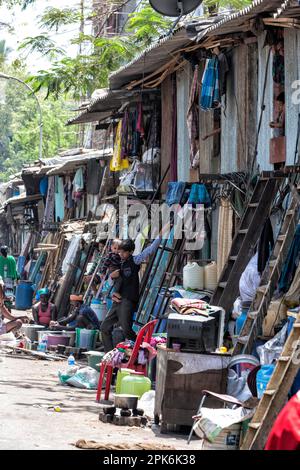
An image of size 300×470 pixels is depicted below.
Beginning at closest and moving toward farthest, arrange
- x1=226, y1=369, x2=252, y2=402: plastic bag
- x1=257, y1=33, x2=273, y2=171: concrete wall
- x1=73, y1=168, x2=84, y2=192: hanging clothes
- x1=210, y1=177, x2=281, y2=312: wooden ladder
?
1. x1=226, y1=369, x2=252, y2=402: plastic bag
2. x1=210, y1=177, x2=281, y2=312: wooden ladder
3. x1=257, y1=33, x2=273, y2=171: concrete wall
4. x1=73, y1=168, x2=84, y2=192: hanging clothes

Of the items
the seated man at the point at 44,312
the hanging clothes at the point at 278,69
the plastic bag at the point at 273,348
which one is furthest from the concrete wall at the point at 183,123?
the plastic bag at the point at 273,348

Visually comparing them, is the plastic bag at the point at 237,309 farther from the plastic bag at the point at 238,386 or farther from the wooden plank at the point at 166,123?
the wooden plank at the point at 166,123

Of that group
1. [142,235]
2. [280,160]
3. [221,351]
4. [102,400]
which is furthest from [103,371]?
[142,235]

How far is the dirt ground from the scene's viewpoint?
9.65 m

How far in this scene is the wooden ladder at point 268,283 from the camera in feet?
40.4

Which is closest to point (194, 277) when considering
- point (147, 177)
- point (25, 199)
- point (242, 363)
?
point (147, 177)

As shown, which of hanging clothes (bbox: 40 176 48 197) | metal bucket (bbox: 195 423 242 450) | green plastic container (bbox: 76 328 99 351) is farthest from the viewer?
hanging clothes (bbox: 40 176 48 197)

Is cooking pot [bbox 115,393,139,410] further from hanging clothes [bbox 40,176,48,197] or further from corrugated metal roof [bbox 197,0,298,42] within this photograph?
hanging clothes [bbox 40,176,48,197]

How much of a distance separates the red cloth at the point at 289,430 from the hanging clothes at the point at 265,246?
873cm

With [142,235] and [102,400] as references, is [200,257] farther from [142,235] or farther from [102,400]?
[102,400]

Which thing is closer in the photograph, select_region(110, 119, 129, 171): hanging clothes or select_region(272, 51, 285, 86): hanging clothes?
select_region(272, 51, 285, 86): hanging clothes

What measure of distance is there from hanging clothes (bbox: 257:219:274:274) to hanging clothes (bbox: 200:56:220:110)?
3.00 m

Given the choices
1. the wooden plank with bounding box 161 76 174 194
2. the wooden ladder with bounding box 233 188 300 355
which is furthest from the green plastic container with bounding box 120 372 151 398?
the wooden plank with bounding box 161 76 174 194

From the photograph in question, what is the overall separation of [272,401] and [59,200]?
24.2 m
